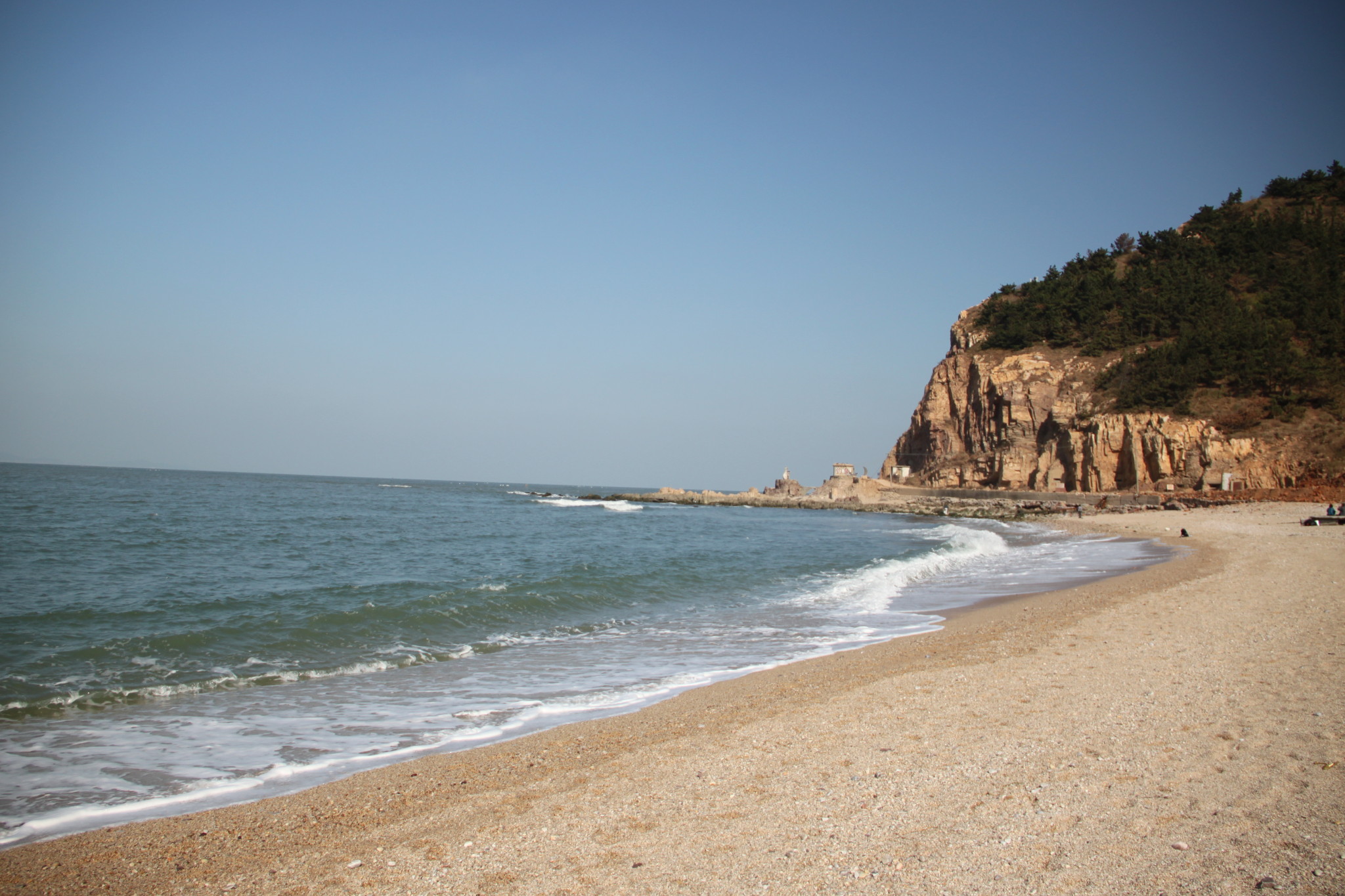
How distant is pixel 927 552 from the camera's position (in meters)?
23.5

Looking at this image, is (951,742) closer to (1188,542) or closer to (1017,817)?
(1017,817)

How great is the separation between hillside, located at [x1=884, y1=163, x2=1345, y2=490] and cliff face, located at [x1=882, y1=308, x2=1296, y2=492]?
0.42 ft

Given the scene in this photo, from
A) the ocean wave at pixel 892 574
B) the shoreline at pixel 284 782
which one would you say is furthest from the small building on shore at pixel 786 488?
the shoreline at pixel 284 782

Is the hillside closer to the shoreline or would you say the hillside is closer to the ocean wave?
the ocean wave

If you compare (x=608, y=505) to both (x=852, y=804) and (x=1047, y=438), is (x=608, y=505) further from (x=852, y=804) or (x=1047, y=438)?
(x=852, y=804)

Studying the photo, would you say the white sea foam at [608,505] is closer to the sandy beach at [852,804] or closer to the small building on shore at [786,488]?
the small building on shore at [786,488]

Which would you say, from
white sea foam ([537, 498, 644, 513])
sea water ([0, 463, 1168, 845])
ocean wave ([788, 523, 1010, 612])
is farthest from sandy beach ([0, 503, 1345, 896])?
white sea foam ([537, 498, 644, 513])

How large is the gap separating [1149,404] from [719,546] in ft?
133

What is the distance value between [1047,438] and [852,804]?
200 feet

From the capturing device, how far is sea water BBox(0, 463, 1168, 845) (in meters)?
5.70

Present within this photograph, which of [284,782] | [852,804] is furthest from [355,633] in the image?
[852,804]

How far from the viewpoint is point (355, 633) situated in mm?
10500

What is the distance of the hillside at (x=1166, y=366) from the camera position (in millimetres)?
43844

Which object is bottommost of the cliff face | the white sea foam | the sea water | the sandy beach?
the white sea foam
